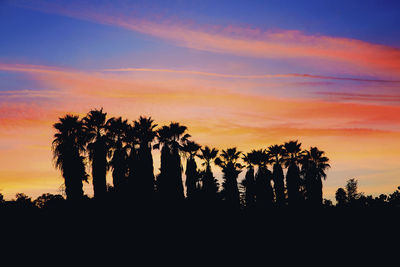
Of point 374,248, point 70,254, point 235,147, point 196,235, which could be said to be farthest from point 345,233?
point 235,147

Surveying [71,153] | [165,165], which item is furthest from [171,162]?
[71,153]

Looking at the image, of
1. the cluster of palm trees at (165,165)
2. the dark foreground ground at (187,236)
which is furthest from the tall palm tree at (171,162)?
the dark foreground ground at (187,236)

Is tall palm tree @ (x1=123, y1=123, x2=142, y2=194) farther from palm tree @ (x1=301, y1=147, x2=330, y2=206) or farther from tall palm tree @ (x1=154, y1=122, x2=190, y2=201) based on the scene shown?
palm tree @ (x1=301, y1=147, x2=330, y2=206)

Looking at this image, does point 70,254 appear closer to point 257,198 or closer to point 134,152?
point 134,152

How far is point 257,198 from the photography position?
70750 mm

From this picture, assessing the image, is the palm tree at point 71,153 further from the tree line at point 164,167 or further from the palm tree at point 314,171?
the palm tree at point 314,171

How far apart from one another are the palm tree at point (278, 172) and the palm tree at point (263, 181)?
95 centimetres

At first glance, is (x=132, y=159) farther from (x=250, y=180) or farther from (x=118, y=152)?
(x=250, y=180)

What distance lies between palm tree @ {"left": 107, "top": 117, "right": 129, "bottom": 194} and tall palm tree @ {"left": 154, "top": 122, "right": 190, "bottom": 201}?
587 cm

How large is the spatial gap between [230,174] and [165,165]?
1925cm

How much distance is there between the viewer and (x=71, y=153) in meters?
45.4

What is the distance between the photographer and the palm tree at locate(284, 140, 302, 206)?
224ft

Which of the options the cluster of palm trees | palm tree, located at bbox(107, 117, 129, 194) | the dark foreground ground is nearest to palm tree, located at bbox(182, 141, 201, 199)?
the cluster of palm trees

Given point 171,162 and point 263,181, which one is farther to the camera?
point 263,181
